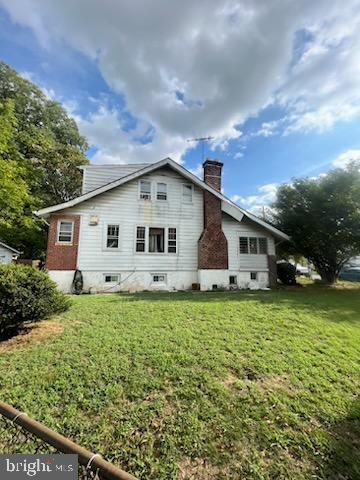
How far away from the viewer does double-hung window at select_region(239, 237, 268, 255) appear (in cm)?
1491

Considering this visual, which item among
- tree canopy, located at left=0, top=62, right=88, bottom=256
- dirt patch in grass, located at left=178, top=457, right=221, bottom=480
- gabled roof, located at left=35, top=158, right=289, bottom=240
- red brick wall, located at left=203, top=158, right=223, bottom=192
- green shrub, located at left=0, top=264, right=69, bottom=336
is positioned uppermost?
tree canopy, located at left=0, top=62, right=88, bottom=256

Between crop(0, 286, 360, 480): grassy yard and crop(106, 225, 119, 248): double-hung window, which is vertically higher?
crop(106, 225, 119, 248): double-hung window

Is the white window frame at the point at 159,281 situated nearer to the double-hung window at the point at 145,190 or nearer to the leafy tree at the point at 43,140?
the double-hung window at the point at 145,190

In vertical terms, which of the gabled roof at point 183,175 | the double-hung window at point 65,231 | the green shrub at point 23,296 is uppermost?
the gabled roof at point 183,175

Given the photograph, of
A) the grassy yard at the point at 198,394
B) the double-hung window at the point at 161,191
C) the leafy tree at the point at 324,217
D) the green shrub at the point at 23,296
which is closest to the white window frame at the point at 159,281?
the double-hung window at the point at 161,191

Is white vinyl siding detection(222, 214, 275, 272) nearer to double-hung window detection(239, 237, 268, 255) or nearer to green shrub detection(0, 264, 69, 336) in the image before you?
double-hung window detection(239, 237, 268, 255)

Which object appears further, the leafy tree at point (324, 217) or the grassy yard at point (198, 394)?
the leafy tree at point (324, 217)

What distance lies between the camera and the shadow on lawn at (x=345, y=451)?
238cm

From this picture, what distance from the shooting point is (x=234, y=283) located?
14180mm

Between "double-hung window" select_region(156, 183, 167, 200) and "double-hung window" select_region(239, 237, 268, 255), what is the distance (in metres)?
5.54

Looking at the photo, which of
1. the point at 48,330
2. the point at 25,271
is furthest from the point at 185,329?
the point at 25,271

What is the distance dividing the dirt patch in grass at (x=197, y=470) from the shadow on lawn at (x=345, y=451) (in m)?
1.11

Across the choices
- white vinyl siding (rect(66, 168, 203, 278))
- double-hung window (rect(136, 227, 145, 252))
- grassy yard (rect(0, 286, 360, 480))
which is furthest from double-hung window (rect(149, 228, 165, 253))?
grassy yard (rect(0, 286, 360, 480))

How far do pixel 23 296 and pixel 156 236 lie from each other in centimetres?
924
